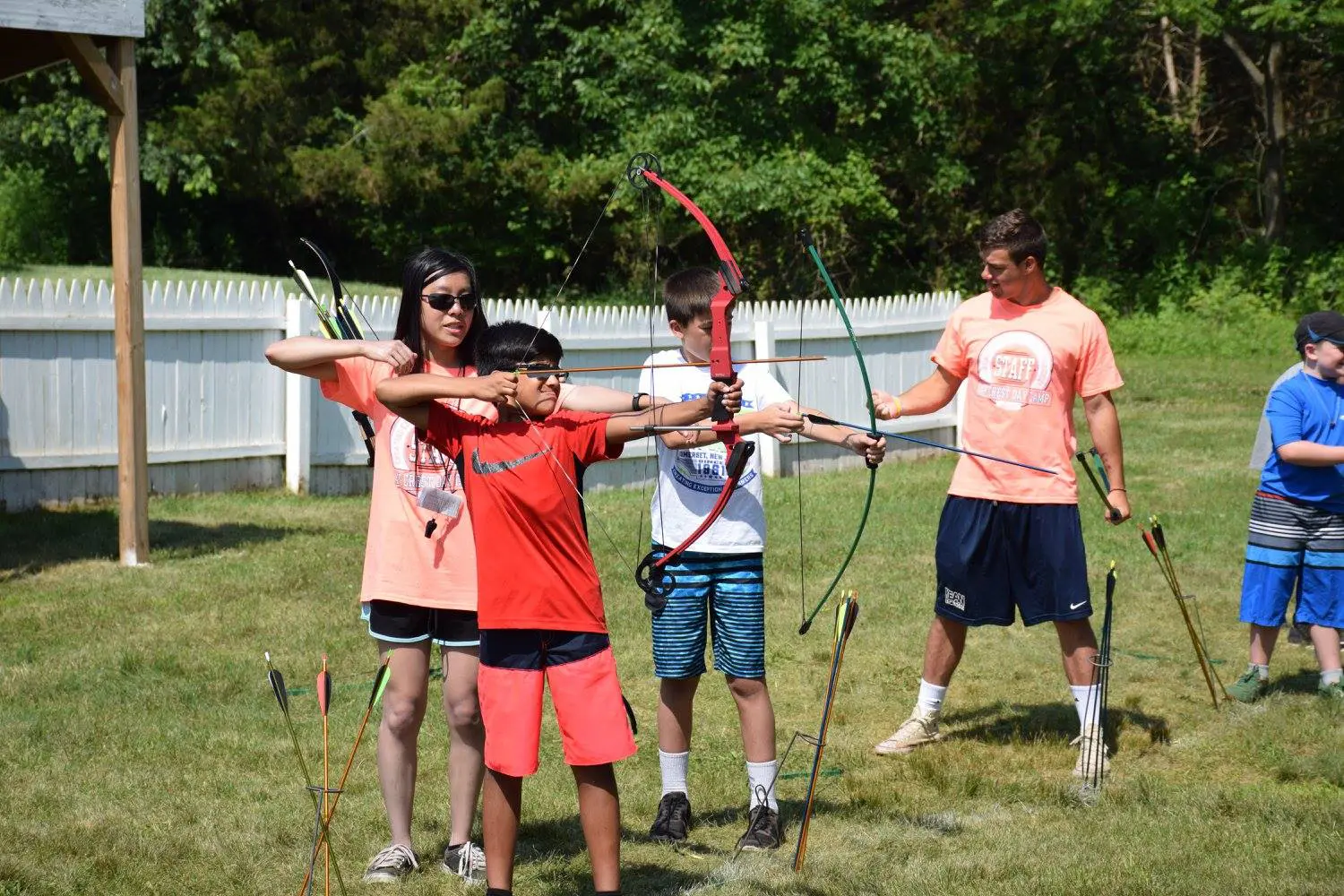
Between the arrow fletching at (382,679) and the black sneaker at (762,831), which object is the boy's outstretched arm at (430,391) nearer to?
the arrow fletching at (382,679)

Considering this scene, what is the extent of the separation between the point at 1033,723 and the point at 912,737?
0.70 m

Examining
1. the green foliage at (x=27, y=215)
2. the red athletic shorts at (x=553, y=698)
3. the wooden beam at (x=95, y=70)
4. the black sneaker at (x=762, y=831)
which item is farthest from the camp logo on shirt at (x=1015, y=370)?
the green foliage at (x=27, y=215)

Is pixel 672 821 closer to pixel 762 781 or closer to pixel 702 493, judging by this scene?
pixel 762 781

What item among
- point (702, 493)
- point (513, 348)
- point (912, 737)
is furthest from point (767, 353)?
point (513, 348)

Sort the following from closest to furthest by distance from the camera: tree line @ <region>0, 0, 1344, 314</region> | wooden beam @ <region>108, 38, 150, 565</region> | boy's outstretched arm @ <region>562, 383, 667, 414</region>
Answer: boy's outstretched arm @ <region>562, 383, 667, 414</region> < wooden beam @ <region>108, 38, 150, 565</region> < tree line @ <region>0, 0, 1344, 314</region>

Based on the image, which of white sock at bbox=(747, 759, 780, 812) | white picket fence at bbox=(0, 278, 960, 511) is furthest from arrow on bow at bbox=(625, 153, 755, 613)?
white picket fence at bbox=(0, 278, 960, 511)

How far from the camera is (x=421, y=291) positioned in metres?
4.16

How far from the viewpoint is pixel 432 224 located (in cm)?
2672

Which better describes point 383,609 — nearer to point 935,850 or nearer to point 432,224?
point 935,850

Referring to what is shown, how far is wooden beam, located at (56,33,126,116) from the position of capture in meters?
8.64

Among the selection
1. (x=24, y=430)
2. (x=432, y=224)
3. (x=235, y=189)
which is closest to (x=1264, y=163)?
(x=432, y=224)

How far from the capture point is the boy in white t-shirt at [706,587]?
4668mm

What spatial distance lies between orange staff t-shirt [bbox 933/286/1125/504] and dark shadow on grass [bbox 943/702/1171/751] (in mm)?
1028

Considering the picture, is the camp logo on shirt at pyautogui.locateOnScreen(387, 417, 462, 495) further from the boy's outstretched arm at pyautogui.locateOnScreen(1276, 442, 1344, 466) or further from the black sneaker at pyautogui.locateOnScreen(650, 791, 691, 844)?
the boy's outstretched arm at pyautogui.locateOnScreen(1276, 442, 1344, 466)
